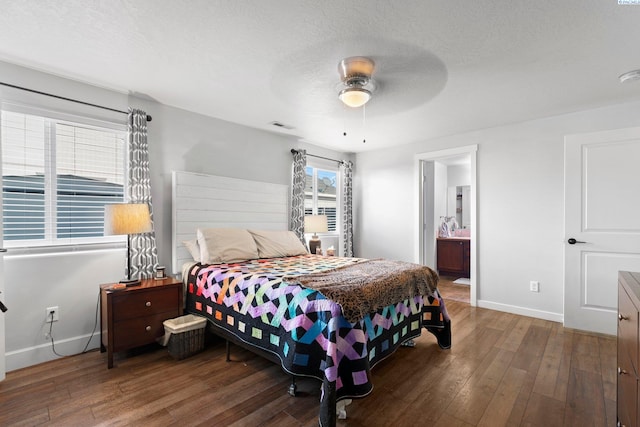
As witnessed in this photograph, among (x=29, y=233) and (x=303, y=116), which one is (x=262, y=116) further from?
(x=29, y=233)

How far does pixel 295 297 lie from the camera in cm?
199

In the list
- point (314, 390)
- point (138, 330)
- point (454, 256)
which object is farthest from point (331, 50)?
point (454, 256)

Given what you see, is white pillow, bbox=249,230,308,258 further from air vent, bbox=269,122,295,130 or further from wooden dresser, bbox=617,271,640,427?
wooden dresser, bbox=617,271,640,427

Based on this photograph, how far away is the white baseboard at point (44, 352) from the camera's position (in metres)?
2.38

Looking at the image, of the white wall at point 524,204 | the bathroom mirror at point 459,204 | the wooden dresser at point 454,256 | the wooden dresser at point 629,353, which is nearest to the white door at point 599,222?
the white wall at point 524,204

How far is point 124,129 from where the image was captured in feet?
9.78

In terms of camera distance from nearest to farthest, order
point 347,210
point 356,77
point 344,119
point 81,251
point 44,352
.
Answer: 1. point 356,77
2. point 44,352
3. point 81,251
4. point 344,119
5. point 347,210

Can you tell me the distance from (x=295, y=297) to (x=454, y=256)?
493cm

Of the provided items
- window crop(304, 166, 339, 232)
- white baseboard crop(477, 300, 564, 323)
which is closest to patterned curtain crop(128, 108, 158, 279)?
window crop(304, 166, 339, 232)

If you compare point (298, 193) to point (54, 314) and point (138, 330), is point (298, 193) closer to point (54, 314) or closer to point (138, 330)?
point (138, 330)

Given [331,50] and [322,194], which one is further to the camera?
[322,194]

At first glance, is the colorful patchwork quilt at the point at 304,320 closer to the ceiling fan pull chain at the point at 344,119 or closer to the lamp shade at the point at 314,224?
the lamp shade at the point at 314,224

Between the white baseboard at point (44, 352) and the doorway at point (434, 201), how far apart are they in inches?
170

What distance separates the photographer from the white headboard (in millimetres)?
3217
